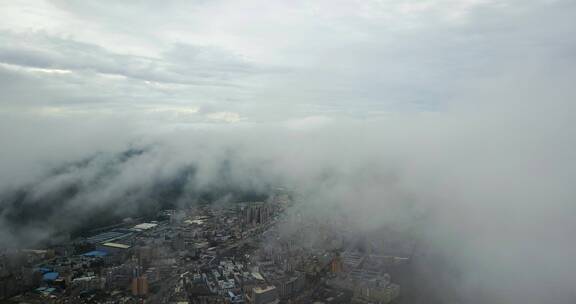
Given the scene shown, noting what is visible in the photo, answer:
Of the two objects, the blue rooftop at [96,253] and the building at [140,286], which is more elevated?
the building at [140,286]

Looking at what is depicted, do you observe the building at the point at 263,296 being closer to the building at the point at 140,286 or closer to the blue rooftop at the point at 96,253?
the building at the point at 140,286

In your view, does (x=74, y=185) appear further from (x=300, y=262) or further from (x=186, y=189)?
(x=300, y=262)

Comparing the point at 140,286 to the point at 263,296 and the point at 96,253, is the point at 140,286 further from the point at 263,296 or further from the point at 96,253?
the point at 96,253

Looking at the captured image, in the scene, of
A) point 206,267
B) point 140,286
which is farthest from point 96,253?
point 140,286

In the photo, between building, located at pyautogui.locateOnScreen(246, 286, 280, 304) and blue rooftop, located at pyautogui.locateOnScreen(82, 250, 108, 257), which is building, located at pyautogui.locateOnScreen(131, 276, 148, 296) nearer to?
building, located at pyautogui.locateOnScreen(246, 286, 280, 304)

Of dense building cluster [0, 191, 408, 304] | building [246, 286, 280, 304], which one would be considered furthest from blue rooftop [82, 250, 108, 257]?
building [246, 286, 280, 304]

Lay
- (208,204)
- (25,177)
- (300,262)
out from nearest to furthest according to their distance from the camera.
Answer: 1. (300,262)
2. (25,177)
3. (208,204)

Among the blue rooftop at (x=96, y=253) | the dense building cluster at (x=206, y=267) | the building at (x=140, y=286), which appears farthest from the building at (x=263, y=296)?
the blue rooftop at (x=96, y=253)

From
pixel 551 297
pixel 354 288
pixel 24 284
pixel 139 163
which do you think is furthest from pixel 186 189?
pixel 551 297

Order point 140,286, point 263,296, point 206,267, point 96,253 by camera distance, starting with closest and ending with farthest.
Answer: point 263,296 → point 140,286 → point 206,267 → point 96,253

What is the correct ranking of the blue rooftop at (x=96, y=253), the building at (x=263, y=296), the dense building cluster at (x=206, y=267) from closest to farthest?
the building at (x=263, y=296) → the dense building cluster at (x=206, y=267) → the blue rooftop at (x=96, y=253)

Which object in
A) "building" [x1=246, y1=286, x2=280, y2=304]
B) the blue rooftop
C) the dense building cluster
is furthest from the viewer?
the blue rooftop
